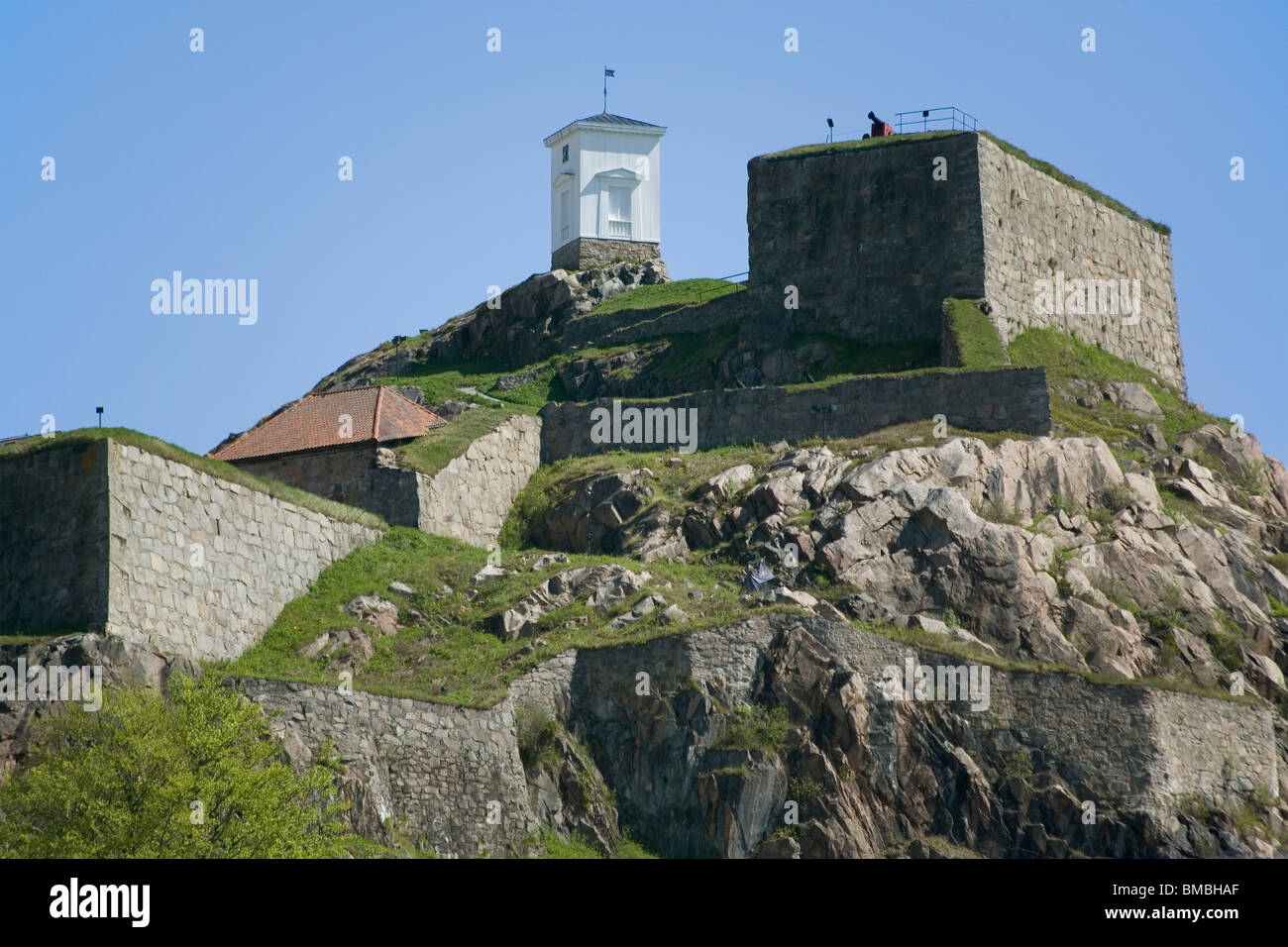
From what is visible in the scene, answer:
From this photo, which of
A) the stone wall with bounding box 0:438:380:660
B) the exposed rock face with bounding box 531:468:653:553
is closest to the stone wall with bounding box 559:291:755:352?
the exposed rock face with bounding box 531:468:653:553

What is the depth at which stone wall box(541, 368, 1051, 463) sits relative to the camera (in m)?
51.2

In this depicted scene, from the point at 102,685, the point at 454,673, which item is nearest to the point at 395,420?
the point at 454,673

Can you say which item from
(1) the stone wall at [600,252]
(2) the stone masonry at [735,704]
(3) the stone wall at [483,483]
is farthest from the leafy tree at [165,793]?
(1) the stone wall at [600,252]

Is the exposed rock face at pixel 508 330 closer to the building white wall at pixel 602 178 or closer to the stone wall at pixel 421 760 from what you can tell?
the building white wall at pixel 602 178

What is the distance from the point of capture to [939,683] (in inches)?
1652

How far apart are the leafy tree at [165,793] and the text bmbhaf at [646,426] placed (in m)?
21.8

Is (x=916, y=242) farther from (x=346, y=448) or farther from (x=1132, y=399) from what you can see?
(x=346, y=448)

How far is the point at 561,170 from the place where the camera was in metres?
80.2

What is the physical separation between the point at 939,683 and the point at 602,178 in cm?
4107

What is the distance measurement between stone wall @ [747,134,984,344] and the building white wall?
633 inches

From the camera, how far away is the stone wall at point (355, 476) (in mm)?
49688

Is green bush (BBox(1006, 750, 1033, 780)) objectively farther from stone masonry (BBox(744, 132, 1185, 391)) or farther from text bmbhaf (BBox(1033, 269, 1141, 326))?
text bmbhaf (BBox(1033, 269, 1141, 326))

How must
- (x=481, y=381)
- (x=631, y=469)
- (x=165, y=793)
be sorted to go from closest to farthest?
1. (x=165, y=793)
2. (x=631, y=469)
3. (x=481, y=381)
